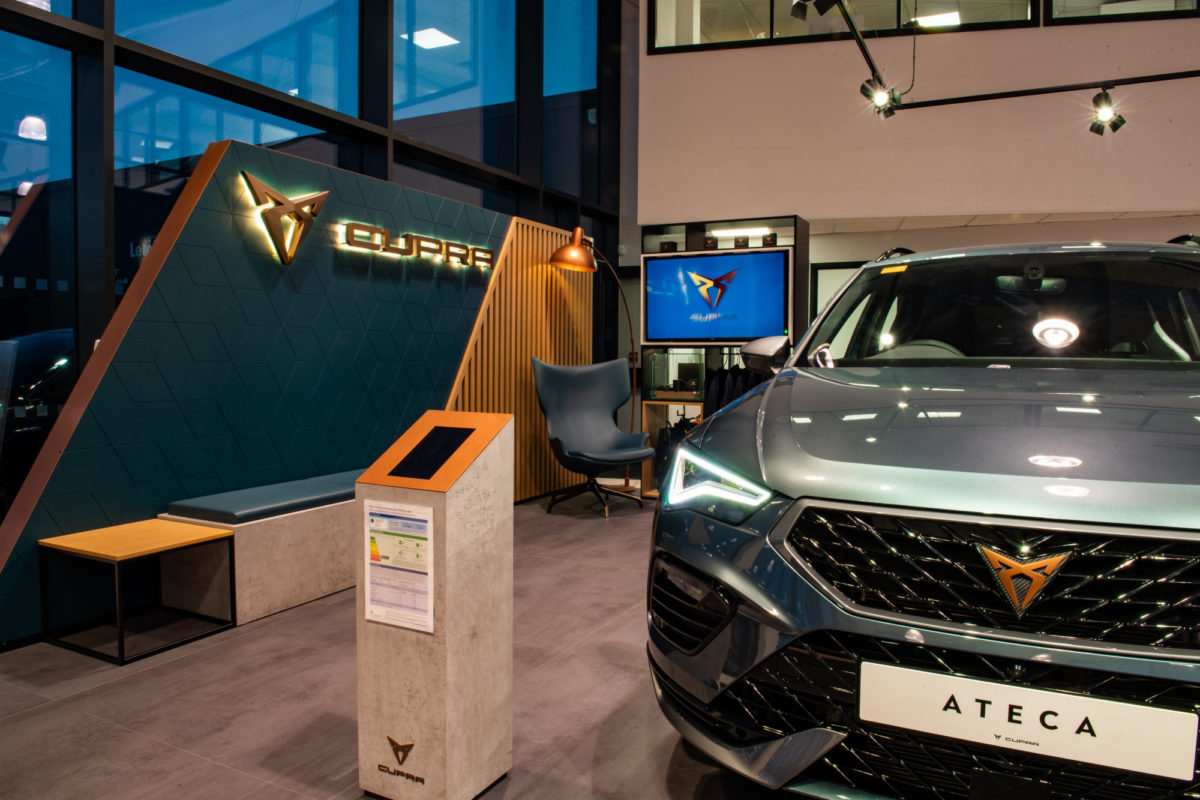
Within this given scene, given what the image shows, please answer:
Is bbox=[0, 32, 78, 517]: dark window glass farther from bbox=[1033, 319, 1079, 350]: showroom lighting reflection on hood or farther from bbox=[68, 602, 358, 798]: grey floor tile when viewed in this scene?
bbox=[1033, 319, 1079, 350]: showroom lighting reflection on hood

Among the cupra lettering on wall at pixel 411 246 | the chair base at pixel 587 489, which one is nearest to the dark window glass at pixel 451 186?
the cupra lettering on wall at pixel 411 246

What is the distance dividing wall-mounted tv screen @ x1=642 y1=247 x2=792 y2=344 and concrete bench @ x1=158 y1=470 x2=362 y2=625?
3305 mm

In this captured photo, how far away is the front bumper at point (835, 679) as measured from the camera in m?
0.97

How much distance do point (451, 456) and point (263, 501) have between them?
1.89 metres

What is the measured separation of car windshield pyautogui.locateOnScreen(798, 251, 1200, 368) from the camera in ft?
5.79

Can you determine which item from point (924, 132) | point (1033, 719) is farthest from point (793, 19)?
point (1033, 719)

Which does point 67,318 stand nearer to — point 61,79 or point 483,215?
point 61,79

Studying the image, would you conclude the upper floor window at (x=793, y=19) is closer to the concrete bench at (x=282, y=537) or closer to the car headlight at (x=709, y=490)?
the concrete bench at (x=282, y=537)

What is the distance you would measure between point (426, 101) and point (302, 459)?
9.91ft

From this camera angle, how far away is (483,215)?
520cm

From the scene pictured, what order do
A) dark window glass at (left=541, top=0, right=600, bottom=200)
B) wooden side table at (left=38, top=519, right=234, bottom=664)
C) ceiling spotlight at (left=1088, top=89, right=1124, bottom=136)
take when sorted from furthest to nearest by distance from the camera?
1. dark window glass at (left=541, top=0, right=600, bottom=200)
2. ceiling spotlight at (left=1088, top=89, right=1124, bottom=136)
3. wooden side table at (left=38, top=519, right=234, bottom=664)

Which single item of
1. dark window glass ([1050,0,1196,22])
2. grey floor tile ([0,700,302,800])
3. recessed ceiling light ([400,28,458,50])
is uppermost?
dark window glass ([1050,0,1196,22])

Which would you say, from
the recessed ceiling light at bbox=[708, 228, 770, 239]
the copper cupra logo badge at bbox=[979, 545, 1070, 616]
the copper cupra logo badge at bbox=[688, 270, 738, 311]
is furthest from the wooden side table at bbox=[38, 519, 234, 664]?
the recessed ceiling light at bbox=[708, 228, 770, 239]

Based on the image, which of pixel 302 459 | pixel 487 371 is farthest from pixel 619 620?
pixel 487 371
